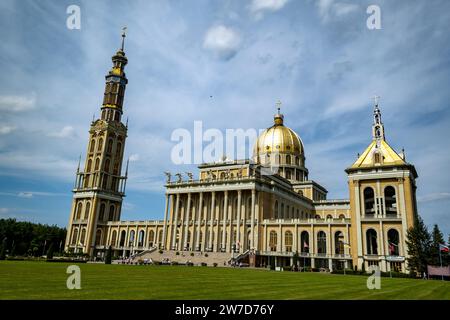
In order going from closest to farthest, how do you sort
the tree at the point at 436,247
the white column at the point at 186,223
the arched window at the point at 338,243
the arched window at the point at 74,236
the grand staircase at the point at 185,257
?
1. the tree at the point at 436,247
2. the grand staircase at the point at 185,257
3. the arched window at the point at 338,243
4. the white column at the point at 186,223
5. the arched window at the point at 74,236

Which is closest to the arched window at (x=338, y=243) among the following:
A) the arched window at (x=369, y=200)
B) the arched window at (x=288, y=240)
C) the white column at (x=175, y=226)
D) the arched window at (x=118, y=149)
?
the arched window at (x=369, y=200)

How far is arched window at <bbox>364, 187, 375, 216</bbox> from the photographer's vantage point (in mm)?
62781

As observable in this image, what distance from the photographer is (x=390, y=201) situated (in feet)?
213

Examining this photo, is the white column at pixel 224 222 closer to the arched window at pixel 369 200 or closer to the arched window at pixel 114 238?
the arched window at pixel 369 200

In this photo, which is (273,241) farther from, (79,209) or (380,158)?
(79,209)

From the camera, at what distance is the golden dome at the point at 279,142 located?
3888 inches

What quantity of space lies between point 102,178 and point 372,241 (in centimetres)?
7328

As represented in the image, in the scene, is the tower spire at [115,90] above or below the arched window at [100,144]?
above

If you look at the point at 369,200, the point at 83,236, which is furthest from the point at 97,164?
the point at 369,200

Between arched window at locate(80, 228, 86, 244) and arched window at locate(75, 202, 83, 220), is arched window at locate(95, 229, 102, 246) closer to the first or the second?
arched window at locate(80, 228, 86, 244)

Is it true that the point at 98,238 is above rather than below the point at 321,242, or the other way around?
below

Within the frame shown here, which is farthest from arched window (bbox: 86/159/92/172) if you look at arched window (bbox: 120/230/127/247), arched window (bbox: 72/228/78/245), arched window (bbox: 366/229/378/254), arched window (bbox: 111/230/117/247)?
arched window (bbox: 366/229/378/254)

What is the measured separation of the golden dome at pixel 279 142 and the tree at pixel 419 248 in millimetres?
50208
